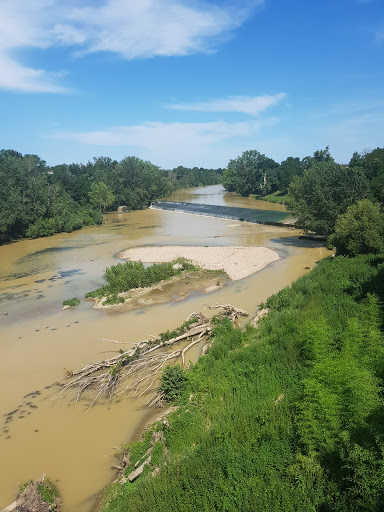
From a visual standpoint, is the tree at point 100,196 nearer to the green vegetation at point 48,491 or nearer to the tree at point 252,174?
the tree at point 252,174

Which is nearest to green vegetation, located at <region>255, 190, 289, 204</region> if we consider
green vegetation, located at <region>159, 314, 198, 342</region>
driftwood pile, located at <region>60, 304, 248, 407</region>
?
green vegetation, located at <region>159, 314, 198, 342</region>

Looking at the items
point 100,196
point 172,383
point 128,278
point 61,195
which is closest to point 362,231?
point 128,278

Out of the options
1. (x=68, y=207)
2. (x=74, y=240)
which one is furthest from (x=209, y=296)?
(x=68, y=207)

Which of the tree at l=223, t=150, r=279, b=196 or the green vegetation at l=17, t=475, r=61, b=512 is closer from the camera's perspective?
the green vegetation at l=17, t=475, r=61, b=512

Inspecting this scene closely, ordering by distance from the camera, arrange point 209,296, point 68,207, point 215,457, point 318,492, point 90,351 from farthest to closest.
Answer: point 68,207 < point 209,296 < point 90,351 < point 215,457 < point 318,492

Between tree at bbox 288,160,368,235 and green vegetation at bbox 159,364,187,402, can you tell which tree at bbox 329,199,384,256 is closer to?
tree at bbox 288,160,368,235

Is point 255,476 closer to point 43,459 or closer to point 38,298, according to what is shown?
point 43,459
